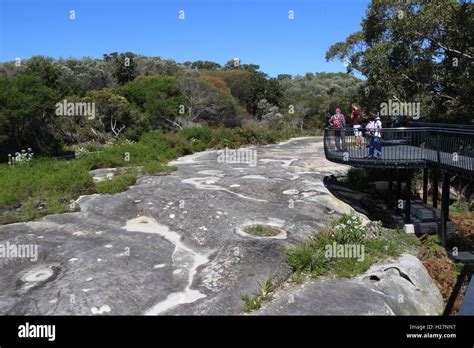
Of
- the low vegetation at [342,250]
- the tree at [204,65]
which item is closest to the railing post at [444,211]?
the low vegetation at [342,250]

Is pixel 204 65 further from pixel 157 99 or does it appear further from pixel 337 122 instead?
pixel 337 122

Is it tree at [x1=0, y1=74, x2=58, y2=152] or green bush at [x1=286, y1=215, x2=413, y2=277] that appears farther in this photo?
tree at [x1=0, y1=74, x2=58, y2=152]

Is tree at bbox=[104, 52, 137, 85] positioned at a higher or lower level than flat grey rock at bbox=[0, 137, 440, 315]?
higher

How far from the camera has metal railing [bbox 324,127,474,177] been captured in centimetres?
1202

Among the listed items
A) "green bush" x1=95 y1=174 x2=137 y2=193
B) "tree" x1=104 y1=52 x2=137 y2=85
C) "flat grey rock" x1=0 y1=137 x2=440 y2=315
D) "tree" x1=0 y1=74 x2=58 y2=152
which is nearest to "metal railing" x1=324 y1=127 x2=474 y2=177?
"flat grey rock" x1=0 y1=137 x2=440 y2=315

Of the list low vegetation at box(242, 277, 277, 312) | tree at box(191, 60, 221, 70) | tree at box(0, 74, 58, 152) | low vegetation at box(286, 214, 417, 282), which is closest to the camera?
low vegetation at box(242, 277, 277, 312)

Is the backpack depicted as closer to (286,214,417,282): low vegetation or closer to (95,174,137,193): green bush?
(286,214,417,282): low vegetation

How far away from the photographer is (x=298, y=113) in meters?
49.2

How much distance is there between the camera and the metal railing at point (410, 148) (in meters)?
12.0

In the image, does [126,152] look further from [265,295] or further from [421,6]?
[265,295]

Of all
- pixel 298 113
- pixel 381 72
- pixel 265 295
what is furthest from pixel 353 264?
pixel 298 113

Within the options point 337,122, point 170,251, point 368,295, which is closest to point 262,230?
point 170,251
